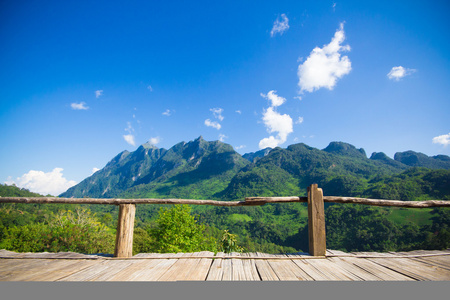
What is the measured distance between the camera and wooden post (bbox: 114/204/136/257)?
282 centimetres

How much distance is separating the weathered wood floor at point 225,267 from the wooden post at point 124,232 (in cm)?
14

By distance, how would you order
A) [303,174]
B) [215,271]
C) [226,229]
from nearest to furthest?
[215,271]
[226,229]
[303,174]

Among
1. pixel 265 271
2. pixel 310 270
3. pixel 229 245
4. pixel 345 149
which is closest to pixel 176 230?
pixel 229 245

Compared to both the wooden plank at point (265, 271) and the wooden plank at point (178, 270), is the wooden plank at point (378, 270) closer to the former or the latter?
the wooden plank at point (265, 271)

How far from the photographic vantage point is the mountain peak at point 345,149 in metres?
135

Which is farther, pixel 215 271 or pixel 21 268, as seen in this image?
pixel 21 268

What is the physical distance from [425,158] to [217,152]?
5199 inches

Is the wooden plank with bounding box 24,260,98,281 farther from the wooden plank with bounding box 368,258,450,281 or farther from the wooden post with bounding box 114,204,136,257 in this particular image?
the wooden plank with bounding box 368,258,450,281

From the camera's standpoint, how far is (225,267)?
2.34 metres

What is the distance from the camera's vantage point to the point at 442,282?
1.93 metres

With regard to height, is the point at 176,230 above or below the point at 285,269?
below

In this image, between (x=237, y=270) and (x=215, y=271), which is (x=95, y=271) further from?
(x=237, y=270)

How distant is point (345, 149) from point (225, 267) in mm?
157361

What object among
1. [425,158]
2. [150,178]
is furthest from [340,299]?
[150,178]
